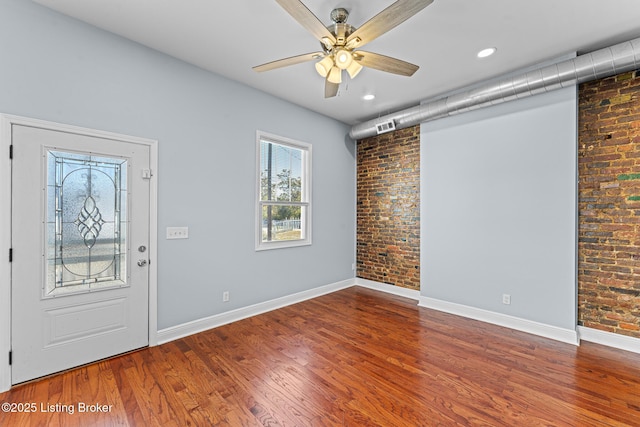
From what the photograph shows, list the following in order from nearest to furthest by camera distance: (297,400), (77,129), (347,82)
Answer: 1. (297,400)
2. (77,129)
3. (347,82)

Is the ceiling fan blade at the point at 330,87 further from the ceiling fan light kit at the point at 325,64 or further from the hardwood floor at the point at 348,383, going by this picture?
the hardwood floor at the point at 348,383

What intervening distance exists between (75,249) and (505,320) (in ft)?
15.4

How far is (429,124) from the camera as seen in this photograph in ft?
13.5

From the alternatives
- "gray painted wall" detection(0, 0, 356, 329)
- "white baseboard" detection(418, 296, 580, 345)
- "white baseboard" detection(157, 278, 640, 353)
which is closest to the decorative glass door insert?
"gray painted wall" detection(0, 0, 356, 329)

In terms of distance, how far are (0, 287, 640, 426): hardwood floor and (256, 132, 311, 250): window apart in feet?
4.66

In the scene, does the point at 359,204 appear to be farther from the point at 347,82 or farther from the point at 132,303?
the point at 132,303

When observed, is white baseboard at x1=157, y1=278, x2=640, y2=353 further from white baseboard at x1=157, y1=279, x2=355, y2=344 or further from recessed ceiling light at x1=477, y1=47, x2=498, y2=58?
recessed ceiling light at x1=477, y1=47, x2=498, y2=58

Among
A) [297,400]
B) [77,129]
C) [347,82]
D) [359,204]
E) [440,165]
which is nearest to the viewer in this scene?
[297,400]

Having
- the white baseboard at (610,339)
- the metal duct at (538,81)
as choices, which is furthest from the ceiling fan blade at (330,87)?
the white baseboard at (610,339)

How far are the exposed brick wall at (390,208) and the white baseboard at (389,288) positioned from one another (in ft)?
0.23

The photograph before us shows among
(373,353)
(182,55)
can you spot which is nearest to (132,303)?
(373,353)

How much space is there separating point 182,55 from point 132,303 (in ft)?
8.78

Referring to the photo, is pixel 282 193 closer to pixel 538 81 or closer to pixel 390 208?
pixel 390 208

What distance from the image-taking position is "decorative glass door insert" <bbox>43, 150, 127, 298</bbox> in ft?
7.64
